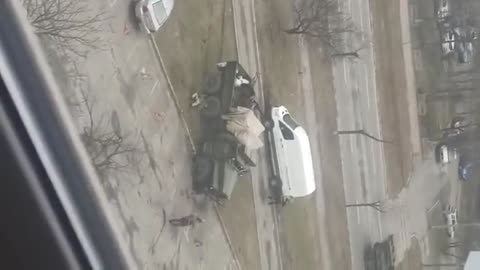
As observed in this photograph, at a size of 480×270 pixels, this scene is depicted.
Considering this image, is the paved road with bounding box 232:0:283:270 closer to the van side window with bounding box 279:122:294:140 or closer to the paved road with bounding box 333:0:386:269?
the van side window with bounding box 279:122:294:140

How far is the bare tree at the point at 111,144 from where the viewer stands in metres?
3.07

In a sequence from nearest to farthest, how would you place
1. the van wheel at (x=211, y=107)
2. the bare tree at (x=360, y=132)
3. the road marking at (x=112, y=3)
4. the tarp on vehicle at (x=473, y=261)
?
1. the road marking at (x=112, y=3)
2. the van wheel at (x=211, y=107)
3. the bare tree at (x=360, y=132)
4. the tarp on vehicle at (x=473, y=261)

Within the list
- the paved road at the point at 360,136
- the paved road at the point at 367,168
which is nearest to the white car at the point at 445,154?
the paved road at the point at 367,168

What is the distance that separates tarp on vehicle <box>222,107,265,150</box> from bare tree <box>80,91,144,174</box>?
0.72 m

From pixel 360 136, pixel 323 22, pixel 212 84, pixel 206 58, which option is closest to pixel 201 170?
pixel 212 84

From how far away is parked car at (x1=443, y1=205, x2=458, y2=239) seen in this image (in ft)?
21.3

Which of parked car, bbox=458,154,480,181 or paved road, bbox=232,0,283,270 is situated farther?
parked car, bbox=458,154,480,181

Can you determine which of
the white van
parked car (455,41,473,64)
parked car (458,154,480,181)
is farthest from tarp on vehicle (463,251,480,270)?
the white van

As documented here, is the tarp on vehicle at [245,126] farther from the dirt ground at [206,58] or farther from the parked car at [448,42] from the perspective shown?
the parked car at [448,42]

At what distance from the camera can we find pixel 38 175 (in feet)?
4.86

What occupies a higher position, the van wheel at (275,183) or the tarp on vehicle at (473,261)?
the van wheel at (275,183)

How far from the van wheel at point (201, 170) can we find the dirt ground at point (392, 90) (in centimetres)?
258

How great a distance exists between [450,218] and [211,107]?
301 cm

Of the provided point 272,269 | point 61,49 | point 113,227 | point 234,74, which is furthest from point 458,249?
point 113,227
